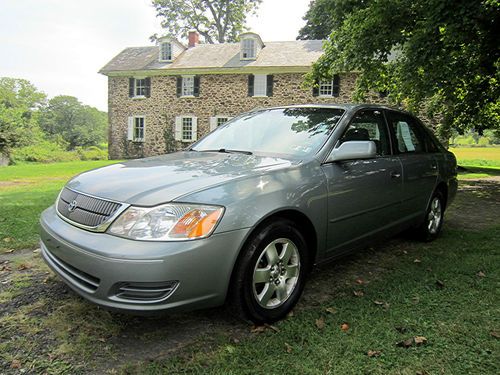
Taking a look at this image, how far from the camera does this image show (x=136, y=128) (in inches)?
985

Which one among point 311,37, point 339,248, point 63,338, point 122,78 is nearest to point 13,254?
point 63,338

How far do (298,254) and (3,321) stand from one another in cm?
218

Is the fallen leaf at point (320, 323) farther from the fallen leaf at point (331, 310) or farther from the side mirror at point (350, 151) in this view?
the side mirror at point (350, 151)

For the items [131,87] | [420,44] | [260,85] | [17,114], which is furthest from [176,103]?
[420,44]

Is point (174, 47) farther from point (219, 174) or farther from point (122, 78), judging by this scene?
point (219, 174)

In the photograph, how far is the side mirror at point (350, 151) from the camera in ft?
9.73

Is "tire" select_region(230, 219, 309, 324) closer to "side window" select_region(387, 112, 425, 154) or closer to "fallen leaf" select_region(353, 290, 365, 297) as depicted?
"fallen leaf" select_region(353, 290, 365, 297)

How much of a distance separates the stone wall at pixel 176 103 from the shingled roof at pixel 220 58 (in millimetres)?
639

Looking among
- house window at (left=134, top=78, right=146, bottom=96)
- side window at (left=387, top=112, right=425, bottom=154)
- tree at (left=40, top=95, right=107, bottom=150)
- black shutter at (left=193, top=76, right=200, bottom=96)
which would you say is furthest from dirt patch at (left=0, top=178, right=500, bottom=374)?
Result: tree at (left=40, top=95, right=107, bottom=150)

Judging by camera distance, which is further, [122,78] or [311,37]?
[311,37]

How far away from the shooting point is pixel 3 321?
8.42ft

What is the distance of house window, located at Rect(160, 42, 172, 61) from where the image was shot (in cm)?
2467

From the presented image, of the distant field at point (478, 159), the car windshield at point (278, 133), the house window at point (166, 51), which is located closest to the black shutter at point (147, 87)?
the house window at point (166, 51)

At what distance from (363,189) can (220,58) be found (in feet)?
74.5
